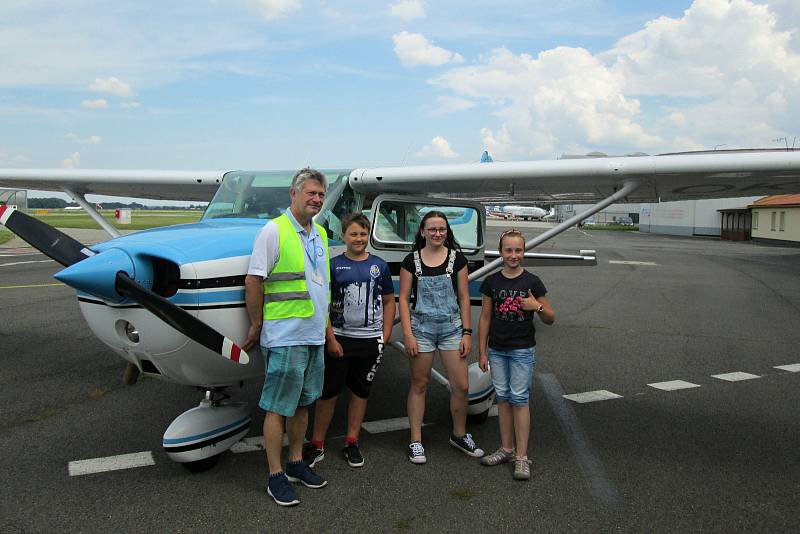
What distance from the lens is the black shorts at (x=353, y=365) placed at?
3.57 m

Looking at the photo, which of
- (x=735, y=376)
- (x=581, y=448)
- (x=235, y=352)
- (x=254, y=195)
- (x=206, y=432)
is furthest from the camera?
(x=735, y=376)

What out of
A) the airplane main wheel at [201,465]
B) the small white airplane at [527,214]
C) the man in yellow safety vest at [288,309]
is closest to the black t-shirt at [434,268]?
the man in yellow safety vest at [288,309]

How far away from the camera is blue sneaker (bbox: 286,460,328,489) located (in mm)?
3338

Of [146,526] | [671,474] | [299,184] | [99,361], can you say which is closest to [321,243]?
[299,184]

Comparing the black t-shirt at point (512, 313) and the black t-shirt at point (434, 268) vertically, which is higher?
the black t-shirt at point (434, 268)

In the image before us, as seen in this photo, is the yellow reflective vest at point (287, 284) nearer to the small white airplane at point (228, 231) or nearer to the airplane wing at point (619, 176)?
the small white airplane at point (228, 231)

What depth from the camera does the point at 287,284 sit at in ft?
10.2

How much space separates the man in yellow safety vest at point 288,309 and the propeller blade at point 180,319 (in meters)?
0.20

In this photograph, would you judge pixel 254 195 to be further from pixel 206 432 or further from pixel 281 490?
pixel 281 490

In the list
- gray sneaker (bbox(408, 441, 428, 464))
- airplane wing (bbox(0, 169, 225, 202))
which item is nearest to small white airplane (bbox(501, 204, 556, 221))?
airplane wing (bbox(0, 169, 225, 202))

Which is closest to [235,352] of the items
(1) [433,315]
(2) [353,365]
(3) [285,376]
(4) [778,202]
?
(3) [285,376]

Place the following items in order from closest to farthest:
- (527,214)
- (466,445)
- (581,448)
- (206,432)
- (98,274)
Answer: (98,274)
(206,432)
(466,445)
(581,448)
(527,214)

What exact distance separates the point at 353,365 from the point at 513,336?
38.6 inches

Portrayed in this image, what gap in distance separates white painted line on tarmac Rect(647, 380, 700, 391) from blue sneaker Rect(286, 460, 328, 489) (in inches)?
135
